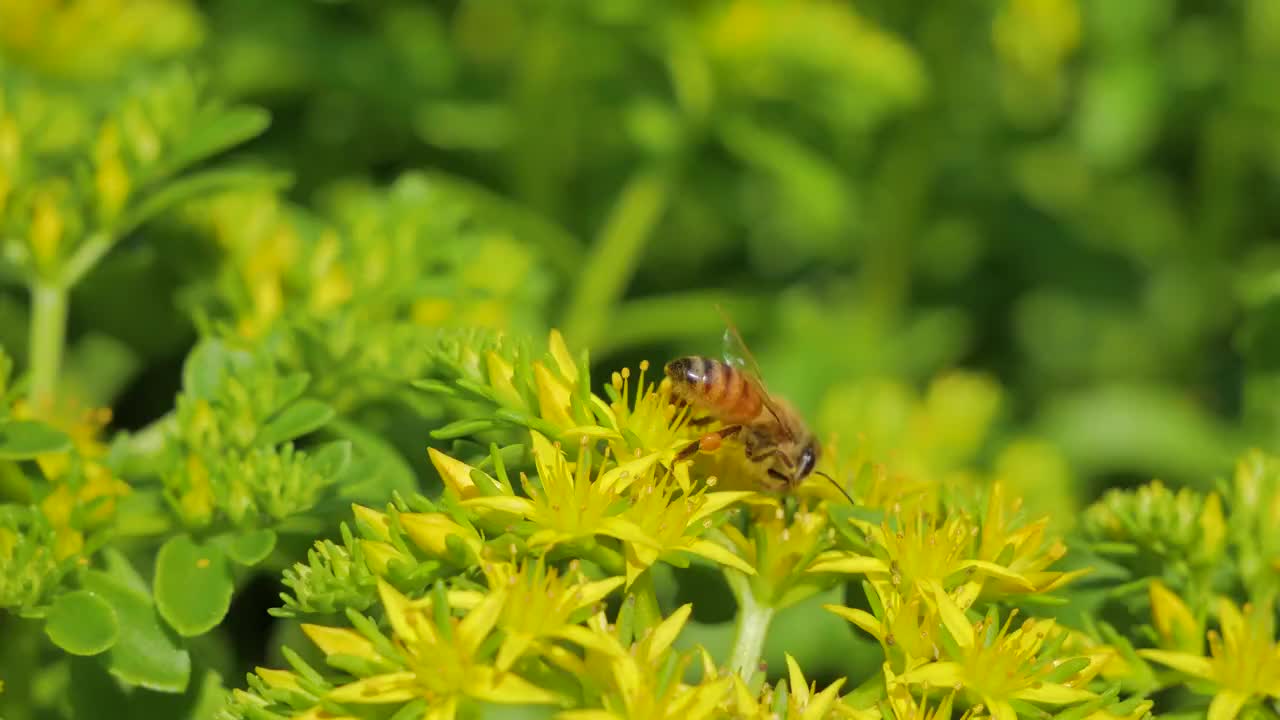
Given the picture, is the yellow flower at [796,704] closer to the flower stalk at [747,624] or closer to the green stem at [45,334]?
the flower stalk at [747,624]

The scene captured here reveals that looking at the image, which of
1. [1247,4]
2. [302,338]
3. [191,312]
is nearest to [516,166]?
[191,312]

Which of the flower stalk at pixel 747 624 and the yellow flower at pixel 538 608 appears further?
the flower stalk at pixel 747 624

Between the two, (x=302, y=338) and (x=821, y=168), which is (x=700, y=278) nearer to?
(x=821, y=168)

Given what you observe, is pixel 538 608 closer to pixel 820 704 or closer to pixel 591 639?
pixel 591 639

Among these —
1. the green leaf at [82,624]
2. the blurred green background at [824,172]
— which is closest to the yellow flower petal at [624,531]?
the green leaf at [82,624]

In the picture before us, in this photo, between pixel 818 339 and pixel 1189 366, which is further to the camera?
pixel 1189 366

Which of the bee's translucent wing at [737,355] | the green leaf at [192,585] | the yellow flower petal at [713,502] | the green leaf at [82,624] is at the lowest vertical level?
the green leaf at [82,624]

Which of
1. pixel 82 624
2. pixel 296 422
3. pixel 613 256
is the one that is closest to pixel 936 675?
pixel 296 422
